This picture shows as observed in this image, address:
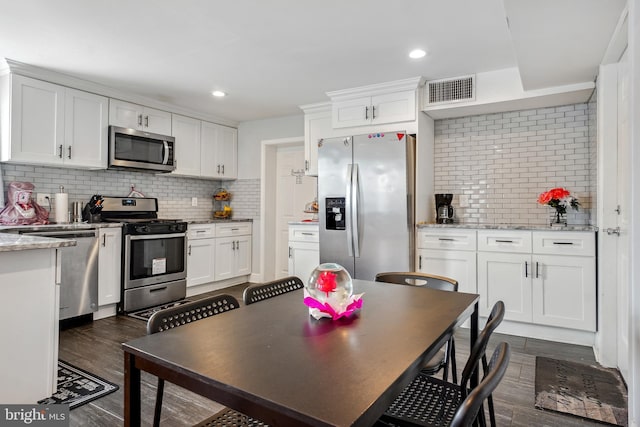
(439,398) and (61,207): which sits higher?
(61,207)

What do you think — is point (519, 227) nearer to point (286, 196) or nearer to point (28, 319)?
point (286, 196)

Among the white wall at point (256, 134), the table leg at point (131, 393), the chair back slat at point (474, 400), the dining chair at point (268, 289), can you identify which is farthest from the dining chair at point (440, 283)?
the white wall at point (256, 134)

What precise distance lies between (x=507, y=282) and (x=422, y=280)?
5.30 feet

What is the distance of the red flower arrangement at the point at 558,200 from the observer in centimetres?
332

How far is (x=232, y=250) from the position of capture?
5.19 metres

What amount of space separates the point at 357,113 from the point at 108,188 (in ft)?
9.70

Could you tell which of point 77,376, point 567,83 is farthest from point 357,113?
point 77,376

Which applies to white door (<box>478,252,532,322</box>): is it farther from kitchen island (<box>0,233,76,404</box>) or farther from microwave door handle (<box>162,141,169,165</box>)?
microwave door handle (<box>162,141,169,165</box>)

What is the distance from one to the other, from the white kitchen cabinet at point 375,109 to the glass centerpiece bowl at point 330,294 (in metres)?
2.82

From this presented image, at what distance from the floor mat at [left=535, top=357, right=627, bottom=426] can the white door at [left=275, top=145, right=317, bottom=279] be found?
346 centimetres

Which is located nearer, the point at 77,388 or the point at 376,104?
the point at 77,388

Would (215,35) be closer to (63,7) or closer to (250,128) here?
(63,7)

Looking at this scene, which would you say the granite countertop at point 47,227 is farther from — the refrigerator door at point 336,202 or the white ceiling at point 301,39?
the refrigerator door at point 336,202

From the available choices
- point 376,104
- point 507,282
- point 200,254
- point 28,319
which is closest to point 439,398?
point 28,319
